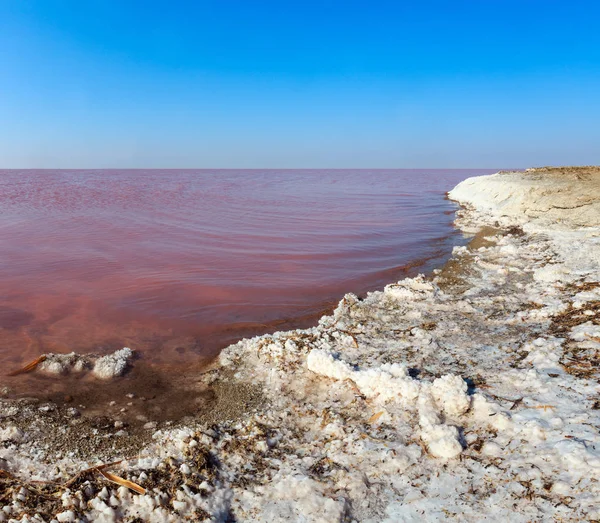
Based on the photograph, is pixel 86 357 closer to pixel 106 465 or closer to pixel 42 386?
pixel 42 386

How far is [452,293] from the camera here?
18.7 feet

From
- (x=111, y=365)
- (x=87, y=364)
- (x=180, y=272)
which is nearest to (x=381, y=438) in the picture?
(x=111, y=365)

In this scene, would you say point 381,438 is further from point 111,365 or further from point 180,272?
point 180,272

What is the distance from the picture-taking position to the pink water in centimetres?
511

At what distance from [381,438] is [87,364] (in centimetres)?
325

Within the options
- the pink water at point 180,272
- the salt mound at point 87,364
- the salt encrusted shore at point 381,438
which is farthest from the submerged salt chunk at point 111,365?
the salt encrusted shore at point 381,438

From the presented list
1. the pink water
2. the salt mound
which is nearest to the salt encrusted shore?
the salt mound

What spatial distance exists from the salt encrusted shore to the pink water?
1232 mm

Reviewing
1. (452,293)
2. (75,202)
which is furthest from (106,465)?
→ (75,202)

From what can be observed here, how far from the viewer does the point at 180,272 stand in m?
7.71

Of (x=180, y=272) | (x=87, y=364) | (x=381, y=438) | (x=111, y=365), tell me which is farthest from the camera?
(x=180, y=272)

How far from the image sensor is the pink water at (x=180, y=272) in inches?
201

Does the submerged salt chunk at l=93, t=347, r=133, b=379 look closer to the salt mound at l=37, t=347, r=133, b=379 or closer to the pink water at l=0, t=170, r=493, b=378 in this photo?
the salt mound at l=37, t=347, r=133, b=379

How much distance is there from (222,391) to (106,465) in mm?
1281
